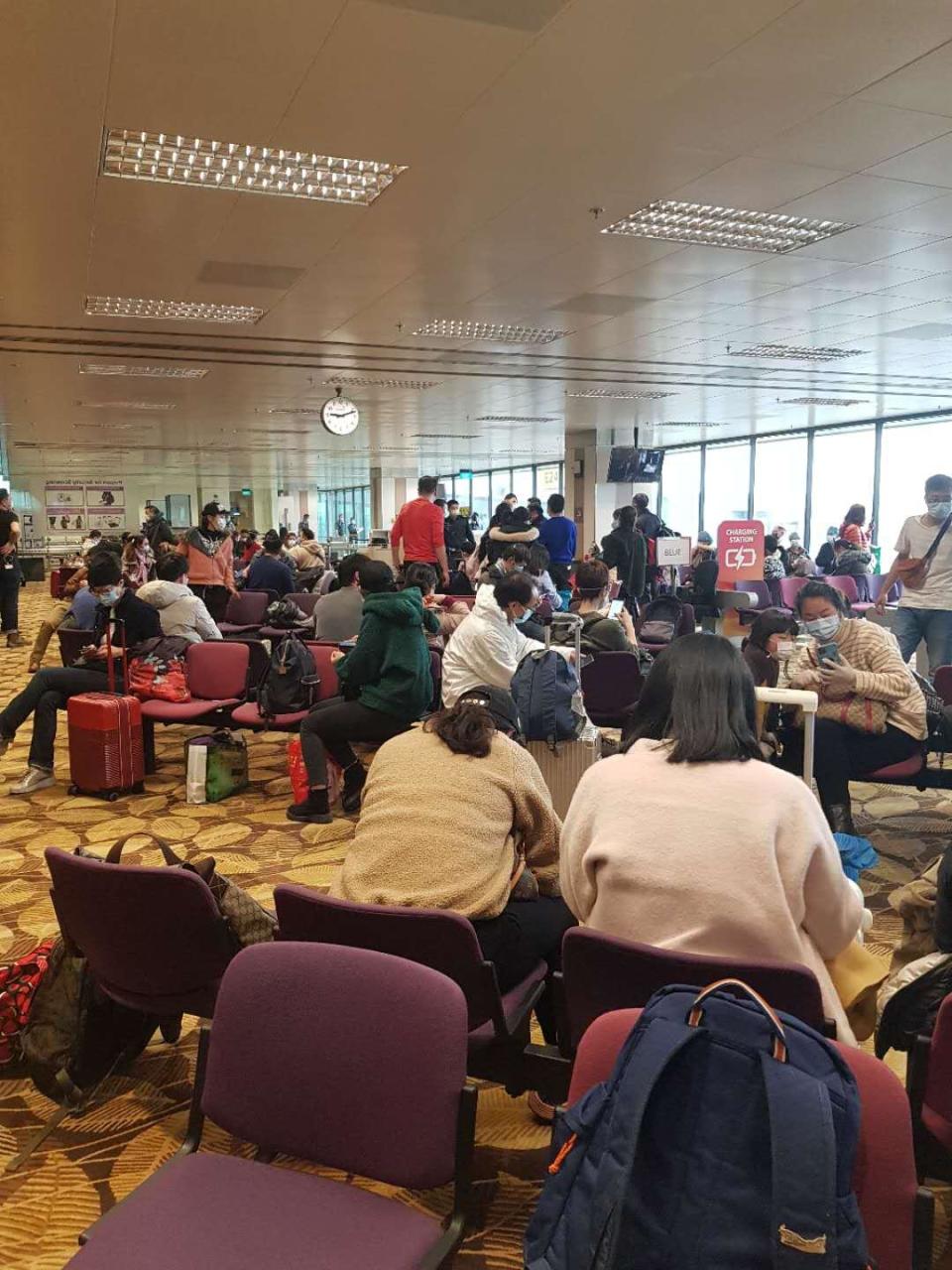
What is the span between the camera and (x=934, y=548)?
19.6 ft

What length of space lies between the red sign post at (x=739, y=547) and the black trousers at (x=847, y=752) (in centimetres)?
516

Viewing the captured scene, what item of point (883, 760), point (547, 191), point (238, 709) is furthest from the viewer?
point (238, 709)

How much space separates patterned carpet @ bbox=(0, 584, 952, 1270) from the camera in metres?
2.29

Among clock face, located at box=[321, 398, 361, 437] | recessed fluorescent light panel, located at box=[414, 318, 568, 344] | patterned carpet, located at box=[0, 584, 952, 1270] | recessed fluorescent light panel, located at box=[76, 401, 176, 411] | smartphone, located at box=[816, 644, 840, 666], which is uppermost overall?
recessed fluorescent light panel, located at box=[414, 318, 568, 344]

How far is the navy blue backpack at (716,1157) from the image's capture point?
1221mm

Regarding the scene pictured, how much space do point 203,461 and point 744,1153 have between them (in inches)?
992

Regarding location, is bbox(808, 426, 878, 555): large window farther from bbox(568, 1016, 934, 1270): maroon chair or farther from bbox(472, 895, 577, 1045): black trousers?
bbox(568, 1016, 934, 1270): maroon chair

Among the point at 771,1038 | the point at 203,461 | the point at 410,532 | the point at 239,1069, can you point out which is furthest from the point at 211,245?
the point at 203,461

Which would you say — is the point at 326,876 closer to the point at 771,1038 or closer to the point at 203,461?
the point at 771,1038

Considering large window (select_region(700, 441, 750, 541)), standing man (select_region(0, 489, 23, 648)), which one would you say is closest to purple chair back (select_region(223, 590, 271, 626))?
standing man (select_region(0, 489, 23, 648))

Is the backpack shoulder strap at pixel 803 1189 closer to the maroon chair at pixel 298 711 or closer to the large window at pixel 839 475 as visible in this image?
the maroon chair at pixel 298 711

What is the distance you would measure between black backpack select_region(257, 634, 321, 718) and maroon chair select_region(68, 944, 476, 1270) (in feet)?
12.5

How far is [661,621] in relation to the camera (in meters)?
7.84

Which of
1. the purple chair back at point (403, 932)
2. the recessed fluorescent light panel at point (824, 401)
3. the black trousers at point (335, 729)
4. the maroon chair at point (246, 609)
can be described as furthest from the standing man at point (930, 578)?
the recessed fluorescent light panel at point (824, 401)
